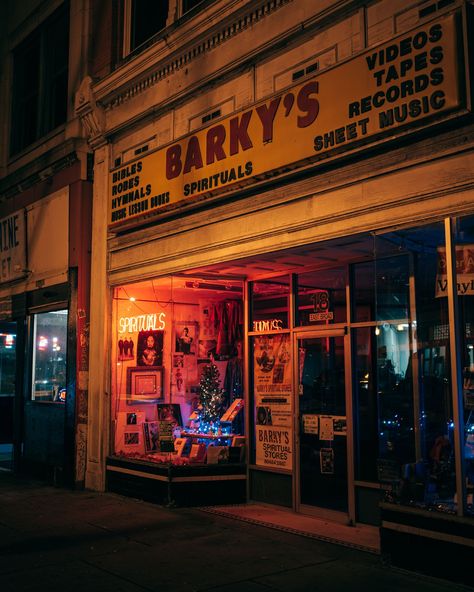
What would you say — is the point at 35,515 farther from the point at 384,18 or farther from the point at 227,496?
the point at 384,18

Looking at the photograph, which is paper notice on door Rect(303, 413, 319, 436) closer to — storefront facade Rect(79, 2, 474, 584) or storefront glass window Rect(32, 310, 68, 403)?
storefront facade Rect(79, 2, 474, 584)

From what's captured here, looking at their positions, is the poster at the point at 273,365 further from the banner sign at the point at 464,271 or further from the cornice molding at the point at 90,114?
the cornice molding at the point at 90,114

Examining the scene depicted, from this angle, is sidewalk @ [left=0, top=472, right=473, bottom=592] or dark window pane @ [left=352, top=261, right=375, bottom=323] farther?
dark window pane @ [left=352, top=261, right=375, bottom=323]

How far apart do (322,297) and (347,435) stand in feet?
6.53

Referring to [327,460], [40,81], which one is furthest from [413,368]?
[40,81]

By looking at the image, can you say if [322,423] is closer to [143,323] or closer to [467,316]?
[467,316]

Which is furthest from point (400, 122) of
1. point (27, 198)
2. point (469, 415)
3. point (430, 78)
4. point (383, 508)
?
point (27, 198)

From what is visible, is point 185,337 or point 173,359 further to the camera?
point 185,337

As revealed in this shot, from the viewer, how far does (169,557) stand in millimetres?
7016

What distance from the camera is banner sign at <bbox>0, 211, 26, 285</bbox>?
45.9 feet

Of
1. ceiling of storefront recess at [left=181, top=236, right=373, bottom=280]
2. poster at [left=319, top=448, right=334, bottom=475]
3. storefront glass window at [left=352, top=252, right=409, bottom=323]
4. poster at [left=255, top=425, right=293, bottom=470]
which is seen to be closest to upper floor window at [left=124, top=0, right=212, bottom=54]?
ceiling of storefront recess at [left=181, top=236, right=373, bottom=280]

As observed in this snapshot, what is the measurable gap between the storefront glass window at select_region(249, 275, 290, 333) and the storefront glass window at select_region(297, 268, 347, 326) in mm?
291

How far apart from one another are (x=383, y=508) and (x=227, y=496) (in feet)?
12.4

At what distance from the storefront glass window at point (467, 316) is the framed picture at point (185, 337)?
573 cm
